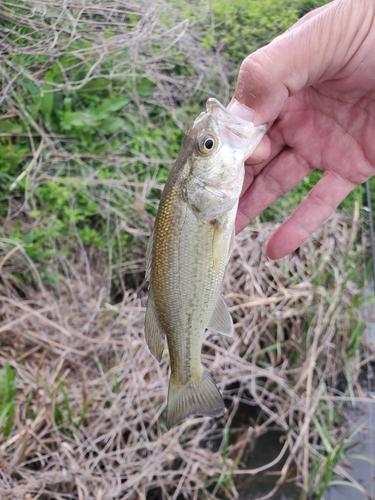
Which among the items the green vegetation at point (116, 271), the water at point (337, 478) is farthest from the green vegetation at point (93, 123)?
the water at point (337, 478)

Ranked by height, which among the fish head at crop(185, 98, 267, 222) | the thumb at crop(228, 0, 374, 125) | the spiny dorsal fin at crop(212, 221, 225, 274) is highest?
the thumb at crop(228, 0, 374, 125)

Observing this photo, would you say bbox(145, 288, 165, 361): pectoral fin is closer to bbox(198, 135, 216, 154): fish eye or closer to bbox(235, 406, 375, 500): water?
bbox(198, 135, 216, 154): fish eye

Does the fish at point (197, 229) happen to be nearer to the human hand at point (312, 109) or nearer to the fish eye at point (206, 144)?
the fish eye at point (206, 144)

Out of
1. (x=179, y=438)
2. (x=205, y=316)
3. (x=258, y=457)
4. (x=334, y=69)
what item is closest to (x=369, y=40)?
(x=334, y=69)

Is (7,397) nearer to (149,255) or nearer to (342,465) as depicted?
(149,255)

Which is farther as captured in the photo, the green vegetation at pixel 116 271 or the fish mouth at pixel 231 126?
the green vegetation at pixel 116 271

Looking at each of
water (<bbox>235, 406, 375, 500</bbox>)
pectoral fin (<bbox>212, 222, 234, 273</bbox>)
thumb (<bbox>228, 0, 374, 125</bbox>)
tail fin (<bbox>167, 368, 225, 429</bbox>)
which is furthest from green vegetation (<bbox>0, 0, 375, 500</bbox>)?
thumb (<bbox>228, 0, 374, 125</bbox>)
